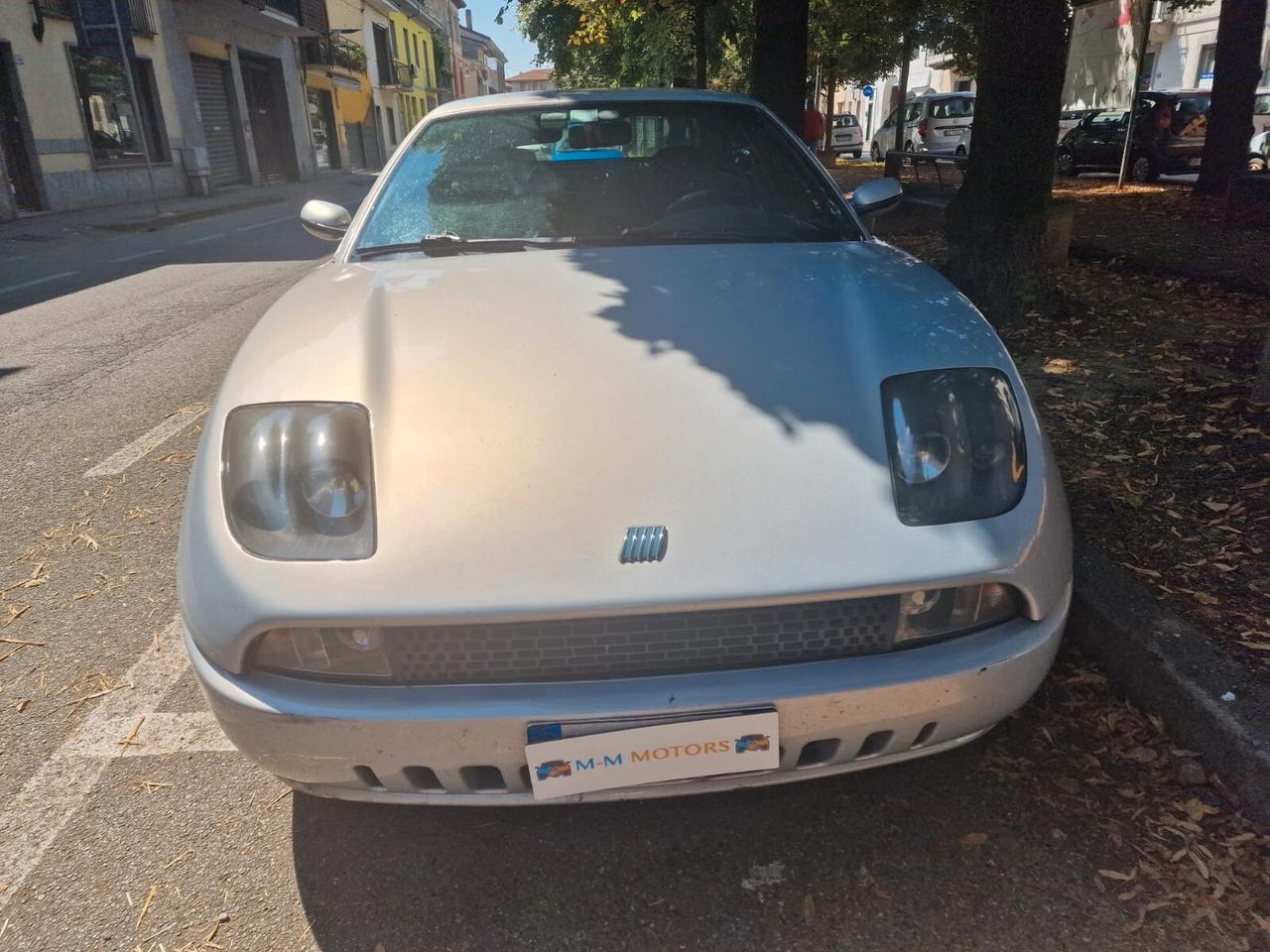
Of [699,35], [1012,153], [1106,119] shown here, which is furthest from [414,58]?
[1012,153]

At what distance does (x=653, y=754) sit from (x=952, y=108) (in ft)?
83.5

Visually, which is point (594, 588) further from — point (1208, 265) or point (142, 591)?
point (1208, 265)

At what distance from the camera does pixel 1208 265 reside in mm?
6793

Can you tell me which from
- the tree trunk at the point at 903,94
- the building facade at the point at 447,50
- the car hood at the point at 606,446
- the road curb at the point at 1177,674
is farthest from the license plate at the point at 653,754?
the building facade at the point at 447,50

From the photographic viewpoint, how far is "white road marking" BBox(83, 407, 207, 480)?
164 inches

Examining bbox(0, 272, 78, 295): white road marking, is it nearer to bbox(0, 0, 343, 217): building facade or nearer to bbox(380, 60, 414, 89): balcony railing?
bbox(0, 0, 343, 217): building facade

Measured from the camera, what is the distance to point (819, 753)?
1684 mm

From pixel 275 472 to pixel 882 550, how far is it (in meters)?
1.16

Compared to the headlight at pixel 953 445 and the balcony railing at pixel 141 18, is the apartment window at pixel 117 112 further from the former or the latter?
the headlight at pixel 953 445

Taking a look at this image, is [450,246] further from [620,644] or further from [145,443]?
[145,443]

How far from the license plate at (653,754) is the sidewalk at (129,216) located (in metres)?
14.1

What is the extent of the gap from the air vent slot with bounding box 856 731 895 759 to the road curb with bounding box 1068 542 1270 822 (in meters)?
0.86

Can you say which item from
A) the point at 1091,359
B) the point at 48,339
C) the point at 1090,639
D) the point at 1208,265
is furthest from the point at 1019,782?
the point at 48,339

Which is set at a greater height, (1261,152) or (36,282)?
(1261,152)
